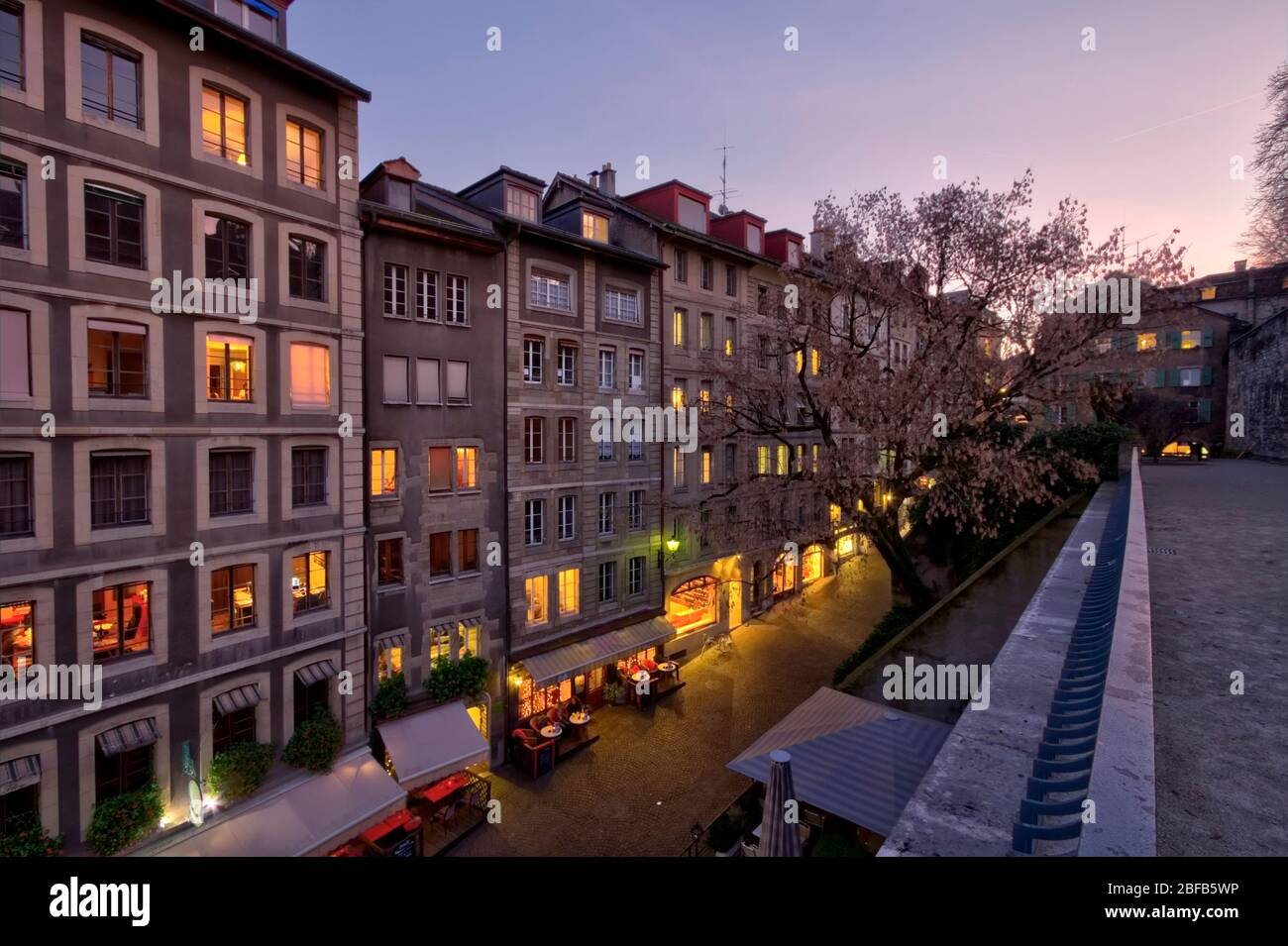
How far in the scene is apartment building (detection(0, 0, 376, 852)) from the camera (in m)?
12.1

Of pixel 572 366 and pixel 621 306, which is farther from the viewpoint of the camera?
pixel 621 306

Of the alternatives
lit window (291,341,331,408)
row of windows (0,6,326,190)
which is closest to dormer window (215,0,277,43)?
row of windows (0,6,326,190)

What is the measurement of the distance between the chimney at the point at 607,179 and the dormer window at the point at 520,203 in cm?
736

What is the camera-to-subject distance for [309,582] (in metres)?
16.4

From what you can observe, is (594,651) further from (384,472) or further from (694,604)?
(384,472)

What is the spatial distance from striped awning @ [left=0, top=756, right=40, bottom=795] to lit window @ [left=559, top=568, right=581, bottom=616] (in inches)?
534

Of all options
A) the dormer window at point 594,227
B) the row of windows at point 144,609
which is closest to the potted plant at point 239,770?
the row of windows at point 144,609

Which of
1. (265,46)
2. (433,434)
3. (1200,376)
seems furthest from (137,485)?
(1200,376)

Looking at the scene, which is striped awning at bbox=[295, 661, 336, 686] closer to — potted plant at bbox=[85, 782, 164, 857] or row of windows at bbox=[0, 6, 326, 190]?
potted plant at bbox=[85, 782, 164, 857]

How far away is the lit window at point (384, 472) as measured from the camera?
17859 millimetres

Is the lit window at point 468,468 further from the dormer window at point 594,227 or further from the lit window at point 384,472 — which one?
the dormer window at point 594,227

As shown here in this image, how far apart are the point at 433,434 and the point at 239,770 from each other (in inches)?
378

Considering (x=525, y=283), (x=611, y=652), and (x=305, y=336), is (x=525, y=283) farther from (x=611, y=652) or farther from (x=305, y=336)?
(x=611, y=652)
